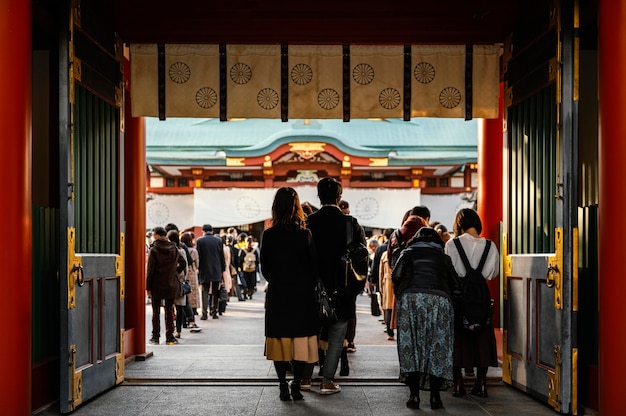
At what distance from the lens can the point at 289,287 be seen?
237 inches

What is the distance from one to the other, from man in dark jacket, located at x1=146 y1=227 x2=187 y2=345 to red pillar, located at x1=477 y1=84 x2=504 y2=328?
4.16 metres

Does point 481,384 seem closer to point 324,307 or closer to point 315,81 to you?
point 324,307

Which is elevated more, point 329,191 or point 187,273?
point 329,191

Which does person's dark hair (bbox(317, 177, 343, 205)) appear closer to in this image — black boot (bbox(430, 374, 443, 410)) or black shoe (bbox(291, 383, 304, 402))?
black shoe (bbox(291, 383, 304, 402))

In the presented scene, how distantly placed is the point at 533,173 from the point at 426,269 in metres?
1.60

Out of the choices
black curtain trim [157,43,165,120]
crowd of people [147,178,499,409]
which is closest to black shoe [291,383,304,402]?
crowd of people [147,178,499,409]

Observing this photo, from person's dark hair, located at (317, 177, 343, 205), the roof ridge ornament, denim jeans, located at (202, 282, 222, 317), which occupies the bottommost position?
denim jeans, located at (202, 282, 222, 317)

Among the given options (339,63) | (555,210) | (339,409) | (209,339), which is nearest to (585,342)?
(555,210)

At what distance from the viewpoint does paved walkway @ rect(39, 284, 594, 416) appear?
5793mm

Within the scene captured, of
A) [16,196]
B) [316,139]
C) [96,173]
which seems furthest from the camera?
[316,139]

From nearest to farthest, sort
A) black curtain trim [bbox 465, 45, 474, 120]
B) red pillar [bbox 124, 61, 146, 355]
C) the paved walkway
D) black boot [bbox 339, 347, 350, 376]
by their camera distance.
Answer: the paved walkway
black boot [bbox 339, 347, 350, 376]
black curtain trim [bbox 465, 45, 474, 120]
red pillar [bbox 124, 61, 146, 355]

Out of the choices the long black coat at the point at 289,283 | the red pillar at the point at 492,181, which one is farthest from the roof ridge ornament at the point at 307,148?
the long black coat at the point at 289,283

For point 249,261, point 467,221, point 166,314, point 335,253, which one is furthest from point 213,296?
point 467,221

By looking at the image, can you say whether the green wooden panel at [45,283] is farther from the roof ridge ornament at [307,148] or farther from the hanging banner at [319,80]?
the roof ridge ornament at [307,148]
